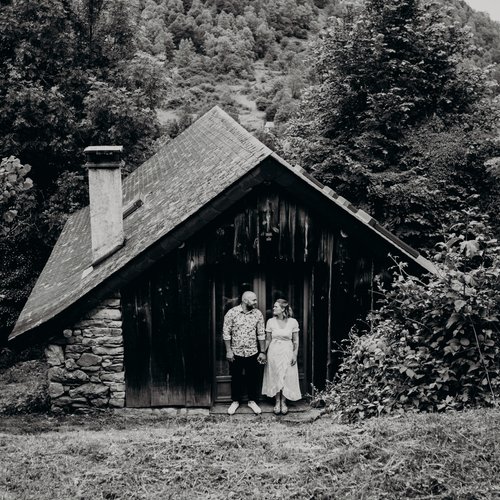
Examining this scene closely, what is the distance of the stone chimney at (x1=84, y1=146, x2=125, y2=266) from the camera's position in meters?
9.62

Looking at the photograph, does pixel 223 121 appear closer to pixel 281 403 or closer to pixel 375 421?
pixel 281 403

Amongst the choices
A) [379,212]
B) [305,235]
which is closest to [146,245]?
[305,235]

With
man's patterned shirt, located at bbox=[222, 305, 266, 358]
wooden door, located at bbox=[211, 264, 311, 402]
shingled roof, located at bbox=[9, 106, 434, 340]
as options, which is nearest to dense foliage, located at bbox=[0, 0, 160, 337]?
shingled roof, located at bbox=[9, 106, 434, 340]

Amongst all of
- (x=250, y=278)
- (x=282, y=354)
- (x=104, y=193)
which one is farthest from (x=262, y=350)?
(x=104, y=193)

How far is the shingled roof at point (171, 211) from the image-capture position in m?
8.88

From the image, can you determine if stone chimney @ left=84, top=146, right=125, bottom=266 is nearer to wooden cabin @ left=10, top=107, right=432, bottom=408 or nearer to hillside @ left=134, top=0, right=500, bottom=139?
wooden cabin @ left=10, top=107, right=432, bottom=408

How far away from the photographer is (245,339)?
8930mm

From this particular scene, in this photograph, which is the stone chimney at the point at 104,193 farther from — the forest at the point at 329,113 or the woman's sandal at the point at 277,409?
the forest at the point at 329,113

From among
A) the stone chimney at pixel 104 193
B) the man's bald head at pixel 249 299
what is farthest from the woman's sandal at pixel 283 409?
the stone chimney at pixel 104 193

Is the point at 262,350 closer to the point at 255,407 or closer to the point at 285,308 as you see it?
the point at 285,308

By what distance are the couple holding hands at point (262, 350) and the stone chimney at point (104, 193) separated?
242 cm

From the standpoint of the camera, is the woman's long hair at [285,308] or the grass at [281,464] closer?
the grass at [281,464]

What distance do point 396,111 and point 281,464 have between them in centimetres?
1523

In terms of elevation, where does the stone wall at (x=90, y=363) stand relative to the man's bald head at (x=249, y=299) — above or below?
below
